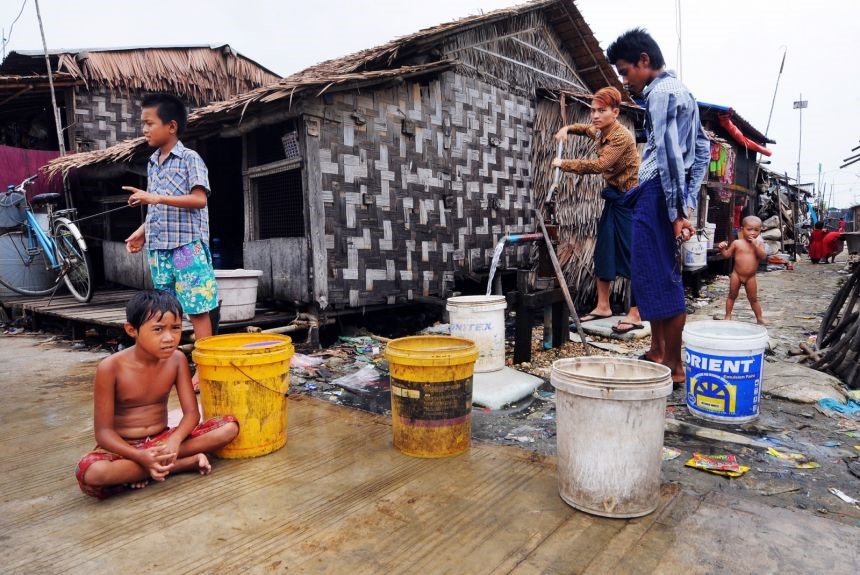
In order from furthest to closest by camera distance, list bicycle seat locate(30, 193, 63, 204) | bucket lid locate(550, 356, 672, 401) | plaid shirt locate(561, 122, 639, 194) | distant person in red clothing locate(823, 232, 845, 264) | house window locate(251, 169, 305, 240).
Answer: distant person in red clothing locate(823, 232, 845, 264) < bicycle seat locate(30, 193, 63, 204) < house window locate(251, 169, 305, 240) < plaid shirt locate(561, 122, 639, 194) < bucket lid locate(550, 356, 672, 401)

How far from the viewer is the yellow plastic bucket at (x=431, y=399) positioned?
251cm

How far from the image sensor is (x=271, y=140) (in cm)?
610

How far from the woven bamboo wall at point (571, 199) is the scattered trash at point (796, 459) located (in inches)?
193

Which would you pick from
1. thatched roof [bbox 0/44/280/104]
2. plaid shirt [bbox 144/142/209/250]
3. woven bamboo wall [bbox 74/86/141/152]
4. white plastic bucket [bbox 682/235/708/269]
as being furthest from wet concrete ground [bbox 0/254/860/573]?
thatched roof [bbox 0/44/280/104]

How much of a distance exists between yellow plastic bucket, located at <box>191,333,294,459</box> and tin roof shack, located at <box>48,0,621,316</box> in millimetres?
2524

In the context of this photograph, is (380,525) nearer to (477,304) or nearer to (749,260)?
(477,304)

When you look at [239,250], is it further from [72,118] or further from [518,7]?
[518,7]

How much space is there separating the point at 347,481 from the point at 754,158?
19626mm

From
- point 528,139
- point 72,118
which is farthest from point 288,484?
point 72,118

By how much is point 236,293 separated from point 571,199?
5.10 m

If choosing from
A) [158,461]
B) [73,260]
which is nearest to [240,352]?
[158,461]

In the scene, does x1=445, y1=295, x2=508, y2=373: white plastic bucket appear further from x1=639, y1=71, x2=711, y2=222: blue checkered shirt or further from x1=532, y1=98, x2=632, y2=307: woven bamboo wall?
x1=532, y1=98, x2=632, y2=307: woven bamboo wall

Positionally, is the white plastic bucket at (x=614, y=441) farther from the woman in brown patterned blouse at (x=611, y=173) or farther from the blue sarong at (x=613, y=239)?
the blue sarong at (x=613, y=239)

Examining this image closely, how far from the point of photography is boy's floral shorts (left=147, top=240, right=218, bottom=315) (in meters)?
3.37
